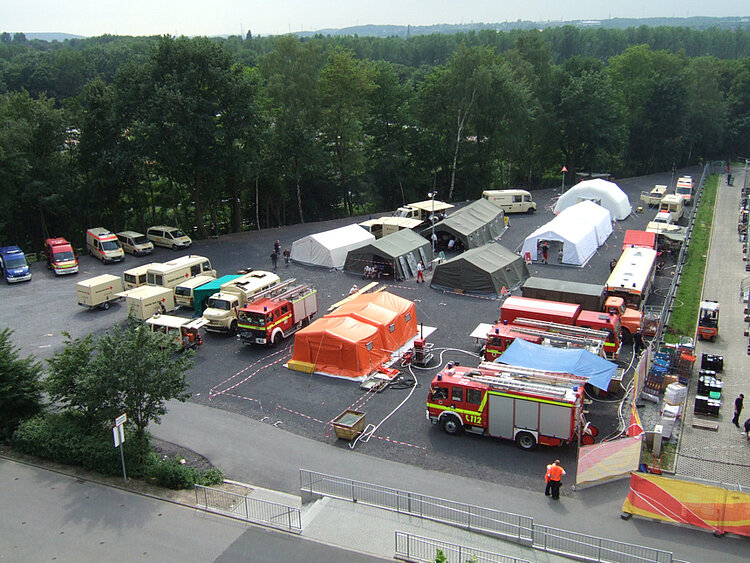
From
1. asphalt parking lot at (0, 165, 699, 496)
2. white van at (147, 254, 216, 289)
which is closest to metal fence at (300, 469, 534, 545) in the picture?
asphalt parking lot at (0, 165, 699, 496)

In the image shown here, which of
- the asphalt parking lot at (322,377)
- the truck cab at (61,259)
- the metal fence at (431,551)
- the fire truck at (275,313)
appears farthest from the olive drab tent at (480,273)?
the truck cab at (61,259)

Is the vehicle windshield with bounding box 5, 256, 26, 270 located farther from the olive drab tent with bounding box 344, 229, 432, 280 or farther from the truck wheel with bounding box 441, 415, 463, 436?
the truck wheel with bounding box 441, 415, 463, 436

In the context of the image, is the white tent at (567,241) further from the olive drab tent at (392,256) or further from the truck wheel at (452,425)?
the truck wheel at (452,425)

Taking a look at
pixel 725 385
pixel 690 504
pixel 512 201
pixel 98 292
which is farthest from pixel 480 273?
pixel 512 201

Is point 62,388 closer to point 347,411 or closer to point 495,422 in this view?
point 347,411

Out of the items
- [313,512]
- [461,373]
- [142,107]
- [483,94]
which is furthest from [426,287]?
[483,94]

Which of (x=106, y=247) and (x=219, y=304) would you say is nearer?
(x=219, y=304)

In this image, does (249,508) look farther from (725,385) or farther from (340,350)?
(725,385)
